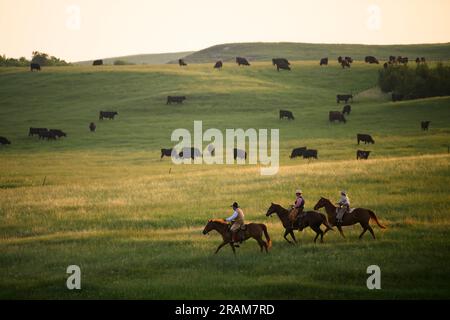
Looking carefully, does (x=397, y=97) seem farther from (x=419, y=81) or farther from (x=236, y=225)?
(x=236, y=225)

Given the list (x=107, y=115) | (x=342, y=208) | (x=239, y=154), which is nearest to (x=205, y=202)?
(x=342, y=208)

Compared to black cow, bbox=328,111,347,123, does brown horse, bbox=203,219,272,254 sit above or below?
below

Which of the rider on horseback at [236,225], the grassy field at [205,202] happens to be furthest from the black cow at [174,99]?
the rider on horseback at [236,225]

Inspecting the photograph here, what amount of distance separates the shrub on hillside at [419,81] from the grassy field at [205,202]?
8.36 feet

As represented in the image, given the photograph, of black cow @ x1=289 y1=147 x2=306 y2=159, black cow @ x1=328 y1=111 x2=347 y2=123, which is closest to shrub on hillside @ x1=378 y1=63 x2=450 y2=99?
black cow @ x1=328 y1=111 x2=347 y2=123

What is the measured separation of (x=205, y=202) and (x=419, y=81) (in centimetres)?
5557

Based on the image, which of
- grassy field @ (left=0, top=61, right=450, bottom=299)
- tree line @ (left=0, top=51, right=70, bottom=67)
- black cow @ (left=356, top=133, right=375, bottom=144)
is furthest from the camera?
tree line @ (left=0, top=51, right=70, bottom=67)

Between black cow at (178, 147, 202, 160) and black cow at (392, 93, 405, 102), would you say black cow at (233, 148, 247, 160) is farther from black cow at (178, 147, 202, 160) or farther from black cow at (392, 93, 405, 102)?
black cow at (392, 93, 405, 102)

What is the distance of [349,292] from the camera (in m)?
16.5

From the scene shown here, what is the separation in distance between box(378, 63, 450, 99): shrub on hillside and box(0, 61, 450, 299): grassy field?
2547 mm

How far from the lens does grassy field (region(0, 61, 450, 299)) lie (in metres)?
17.9
